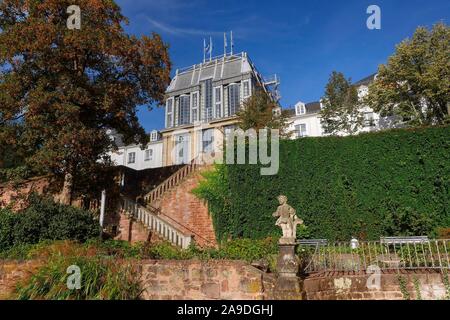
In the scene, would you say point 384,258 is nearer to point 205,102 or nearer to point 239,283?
point 239,283

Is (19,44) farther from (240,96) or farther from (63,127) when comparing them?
(240,96)

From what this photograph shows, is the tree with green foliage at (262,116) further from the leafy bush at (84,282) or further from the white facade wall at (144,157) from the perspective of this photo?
the white facade wall at (144,157)

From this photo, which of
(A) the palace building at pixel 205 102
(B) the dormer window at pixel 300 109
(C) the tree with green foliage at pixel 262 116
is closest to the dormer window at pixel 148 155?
(A) the palace building at pixel 205 102

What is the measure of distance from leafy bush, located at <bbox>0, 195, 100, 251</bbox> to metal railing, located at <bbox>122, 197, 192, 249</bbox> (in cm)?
323

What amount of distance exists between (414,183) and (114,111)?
1333 cm

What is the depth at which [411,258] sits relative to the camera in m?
10.0

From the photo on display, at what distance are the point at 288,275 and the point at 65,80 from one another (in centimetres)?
1182

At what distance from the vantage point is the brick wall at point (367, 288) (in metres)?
8.58

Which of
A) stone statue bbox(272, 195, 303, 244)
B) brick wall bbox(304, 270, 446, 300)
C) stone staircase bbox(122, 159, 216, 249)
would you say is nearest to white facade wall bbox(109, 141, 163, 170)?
stone staircase bbox(122, 159, 216, 249)

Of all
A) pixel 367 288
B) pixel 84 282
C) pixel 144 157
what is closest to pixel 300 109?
pixel 144 157

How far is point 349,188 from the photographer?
625 inches

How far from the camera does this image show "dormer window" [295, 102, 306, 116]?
36094mm
